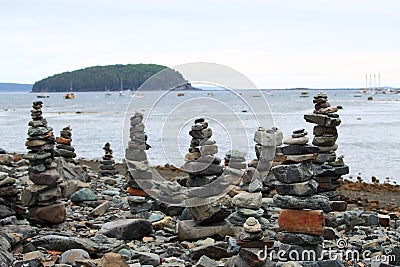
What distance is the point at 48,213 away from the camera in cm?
1388

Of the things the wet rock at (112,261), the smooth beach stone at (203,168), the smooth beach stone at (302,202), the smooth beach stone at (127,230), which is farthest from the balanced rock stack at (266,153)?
the wet rock at (112,261)

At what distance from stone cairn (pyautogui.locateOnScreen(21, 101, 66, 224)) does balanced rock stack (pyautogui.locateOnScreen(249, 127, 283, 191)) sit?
286 inches

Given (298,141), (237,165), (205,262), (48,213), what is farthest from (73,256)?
(237,165)

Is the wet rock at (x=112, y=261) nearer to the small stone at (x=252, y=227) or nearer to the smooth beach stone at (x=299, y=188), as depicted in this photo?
the small stone at (x=252, y=227)

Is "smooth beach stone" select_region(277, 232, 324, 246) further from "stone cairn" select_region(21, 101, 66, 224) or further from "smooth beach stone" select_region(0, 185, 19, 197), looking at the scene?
"smooth beach stone" select_region(0, 185, 19, 197)

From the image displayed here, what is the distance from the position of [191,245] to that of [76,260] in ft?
10.1

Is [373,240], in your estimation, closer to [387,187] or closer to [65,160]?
[387,187]

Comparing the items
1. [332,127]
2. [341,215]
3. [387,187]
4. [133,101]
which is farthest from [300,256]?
[387,187]

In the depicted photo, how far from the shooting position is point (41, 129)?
14023mm

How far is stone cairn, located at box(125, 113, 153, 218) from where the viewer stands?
1558 centimetres

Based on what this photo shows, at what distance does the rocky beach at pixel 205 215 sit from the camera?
9.82m

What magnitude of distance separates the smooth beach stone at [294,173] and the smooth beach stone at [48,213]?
6.61 metres

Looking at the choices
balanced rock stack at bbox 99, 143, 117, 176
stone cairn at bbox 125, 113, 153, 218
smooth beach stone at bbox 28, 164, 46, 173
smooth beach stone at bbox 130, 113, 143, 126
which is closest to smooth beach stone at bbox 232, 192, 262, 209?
stone cairn at bbox 125, 113, 153, 218

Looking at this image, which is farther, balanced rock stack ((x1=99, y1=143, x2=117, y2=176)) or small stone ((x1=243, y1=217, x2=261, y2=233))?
balanced rock stack ((x1=99, y1=143, x2=117, y2=176))
